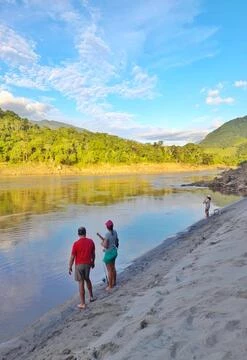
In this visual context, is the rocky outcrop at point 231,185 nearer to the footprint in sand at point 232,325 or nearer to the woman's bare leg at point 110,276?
the woman's bare leg at point 110,276

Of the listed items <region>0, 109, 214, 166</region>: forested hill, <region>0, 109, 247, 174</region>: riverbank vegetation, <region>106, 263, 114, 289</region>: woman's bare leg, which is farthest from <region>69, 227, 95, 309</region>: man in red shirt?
<region>0, 109, 214, 166</region>: forested hill

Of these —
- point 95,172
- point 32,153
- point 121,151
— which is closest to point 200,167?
point 121,151

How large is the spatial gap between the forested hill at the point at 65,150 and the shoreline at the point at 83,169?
13.8 feet

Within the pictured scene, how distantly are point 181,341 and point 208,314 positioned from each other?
35.5 inches

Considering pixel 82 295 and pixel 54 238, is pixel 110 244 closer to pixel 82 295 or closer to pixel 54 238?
pixel 82 295

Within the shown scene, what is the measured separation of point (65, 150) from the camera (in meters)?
160

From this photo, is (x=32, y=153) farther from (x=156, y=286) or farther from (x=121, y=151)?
(x=156, y=286)

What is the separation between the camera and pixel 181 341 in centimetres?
604

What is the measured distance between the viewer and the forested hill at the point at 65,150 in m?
155

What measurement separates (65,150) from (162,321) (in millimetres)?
155290

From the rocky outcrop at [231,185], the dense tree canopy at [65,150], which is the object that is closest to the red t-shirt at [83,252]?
the rocky outcrop at [231,185]

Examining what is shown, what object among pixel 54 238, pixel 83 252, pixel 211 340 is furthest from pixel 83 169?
pixel 211 340

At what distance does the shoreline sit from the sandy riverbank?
5022 inches

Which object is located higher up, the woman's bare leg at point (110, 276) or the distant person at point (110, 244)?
the distant person at point (110, 244)
